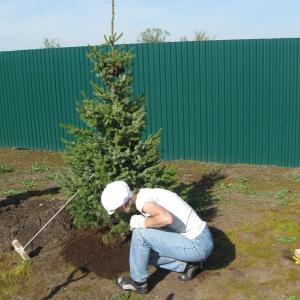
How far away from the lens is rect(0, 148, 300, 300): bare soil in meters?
4.06

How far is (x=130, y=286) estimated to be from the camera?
402 cm

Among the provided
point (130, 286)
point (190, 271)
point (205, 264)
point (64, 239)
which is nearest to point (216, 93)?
point (64, 239)

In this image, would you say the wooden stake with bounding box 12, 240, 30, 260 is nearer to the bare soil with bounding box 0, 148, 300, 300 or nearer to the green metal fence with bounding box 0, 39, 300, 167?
the bare soil with bounding box 0, 148, 300, 300

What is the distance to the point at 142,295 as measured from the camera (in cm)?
400

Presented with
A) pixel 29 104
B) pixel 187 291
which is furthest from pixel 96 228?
pixel 29 104

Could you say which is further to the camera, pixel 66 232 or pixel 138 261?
pixel 66 232

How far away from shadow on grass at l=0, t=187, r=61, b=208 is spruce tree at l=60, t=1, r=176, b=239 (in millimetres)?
1968

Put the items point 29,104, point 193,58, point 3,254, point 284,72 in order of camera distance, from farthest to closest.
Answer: point 29,104 < point 193,58 < point 284,72 < point 3,254

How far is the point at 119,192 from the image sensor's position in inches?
146

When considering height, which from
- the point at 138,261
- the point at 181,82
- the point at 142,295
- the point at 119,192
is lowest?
the point at 142,295

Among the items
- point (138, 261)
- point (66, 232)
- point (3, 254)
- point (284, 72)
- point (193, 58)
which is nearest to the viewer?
point (138, 261)

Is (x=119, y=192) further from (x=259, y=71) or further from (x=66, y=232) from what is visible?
(x=259, y=71)

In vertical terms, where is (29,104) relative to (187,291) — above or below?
above

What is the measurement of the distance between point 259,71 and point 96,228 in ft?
15.4
